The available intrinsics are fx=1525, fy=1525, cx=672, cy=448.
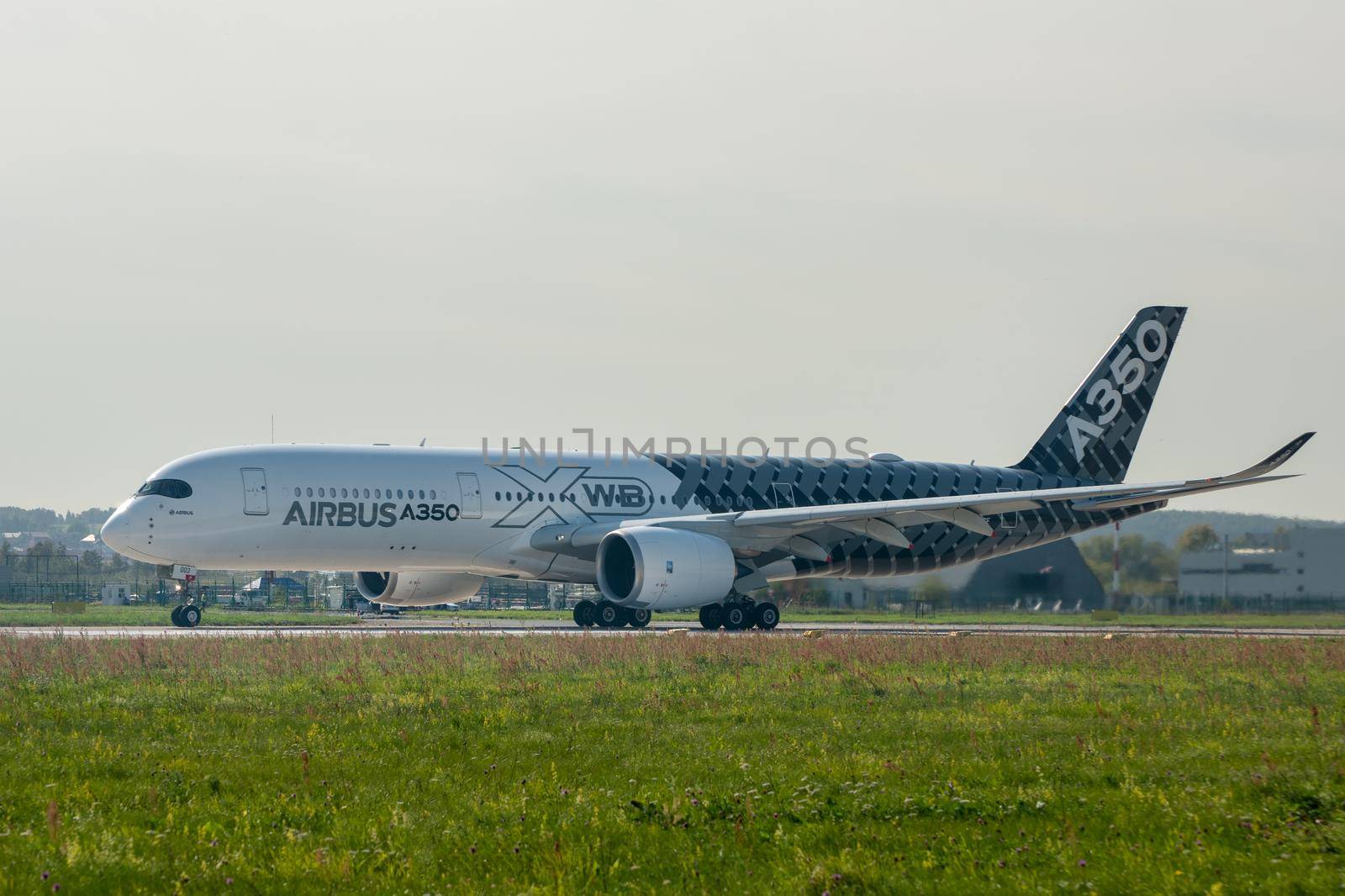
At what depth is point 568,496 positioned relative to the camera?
37000mm

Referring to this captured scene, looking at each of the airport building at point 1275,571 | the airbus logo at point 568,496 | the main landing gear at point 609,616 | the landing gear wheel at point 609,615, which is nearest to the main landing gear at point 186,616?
the airbus logo at point 568,496

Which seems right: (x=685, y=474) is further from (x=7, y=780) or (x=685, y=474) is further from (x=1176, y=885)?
(x=1176, y=885)

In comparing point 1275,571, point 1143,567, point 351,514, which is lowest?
point 1275,571

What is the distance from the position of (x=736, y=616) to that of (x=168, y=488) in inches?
519

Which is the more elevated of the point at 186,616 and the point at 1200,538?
the point at 1200,538

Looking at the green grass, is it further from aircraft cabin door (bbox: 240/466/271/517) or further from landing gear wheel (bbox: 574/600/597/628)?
landing gear wheel (bbox: 574/600/597/628)

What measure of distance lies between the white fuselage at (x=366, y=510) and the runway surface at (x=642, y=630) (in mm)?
1598

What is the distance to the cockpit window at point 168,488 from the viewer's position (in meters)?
32.7

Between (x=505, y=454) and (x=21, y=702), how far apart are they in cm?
2114

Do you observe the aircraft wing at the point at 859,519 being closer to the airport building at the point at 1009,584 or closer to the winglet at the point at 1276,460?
the winglet at the point at 1276,460

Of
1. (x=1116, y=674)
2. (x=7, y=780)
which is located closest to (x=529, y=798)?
(x=7, y=780)

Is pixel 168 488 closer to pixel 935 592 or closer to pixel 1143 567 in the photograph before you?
pixel 935 592

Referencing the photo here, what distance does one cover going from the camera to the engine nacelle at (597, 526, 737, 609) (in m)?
33.3

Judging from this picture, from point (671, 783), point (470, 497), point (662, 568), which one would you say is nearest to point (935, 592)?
point (662, 568)
